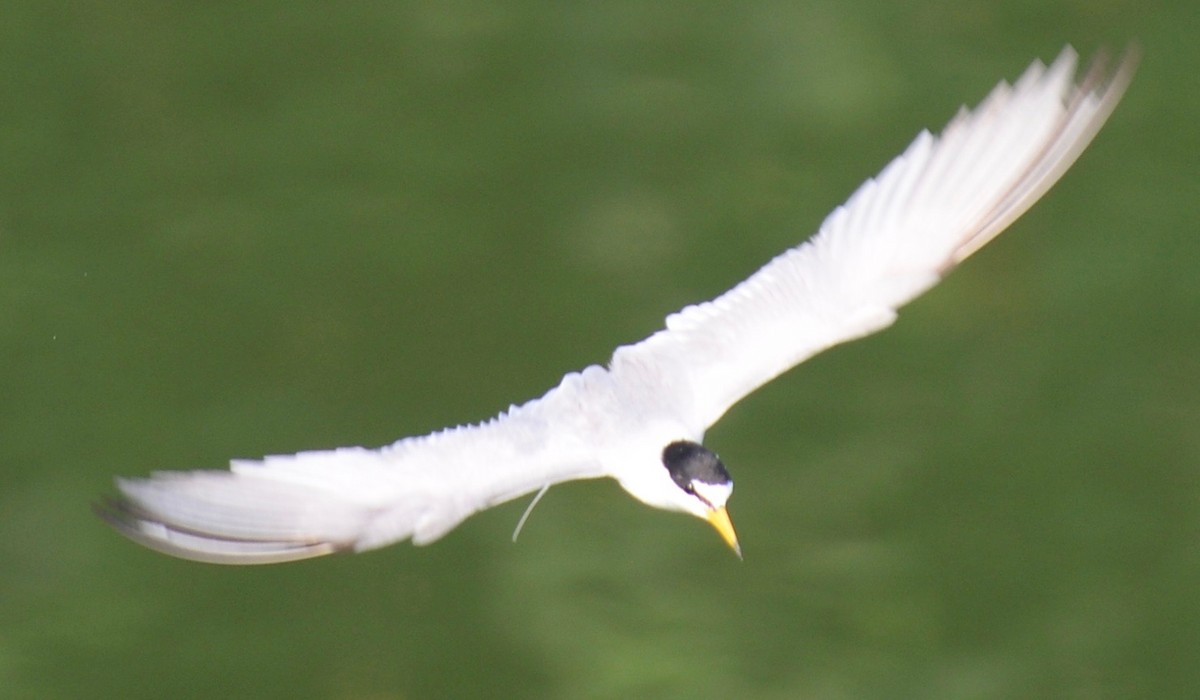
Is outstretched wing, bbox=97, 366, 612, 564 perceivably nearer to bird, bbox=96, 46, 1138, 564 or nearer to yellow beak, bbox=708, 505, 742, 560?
bird, bbox=96, 46, 1138, 564

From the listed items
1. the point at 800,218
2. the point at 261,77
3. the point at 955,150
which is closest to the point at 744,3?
the point at 800,218

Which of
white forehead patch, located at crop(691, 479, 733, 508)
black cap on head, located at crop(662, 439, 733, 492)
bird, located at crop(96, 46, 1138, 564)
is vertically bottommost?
white forehead patch, located at crop(691, 479, 733, 508)

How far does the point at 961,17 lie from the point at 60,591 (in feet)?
9.53

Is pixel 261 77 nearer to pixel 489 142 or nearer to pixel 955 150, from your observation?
pixel 489 142

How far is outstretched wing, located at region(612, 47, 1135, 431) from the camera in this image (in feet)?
11.5

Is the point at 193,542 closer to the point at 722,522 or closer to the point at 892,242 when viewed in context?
the point at 722,522

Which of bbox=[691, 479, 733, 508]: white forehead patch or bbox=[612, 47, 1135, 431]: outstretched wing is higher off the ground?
bbox=[612, 47, 1135, 431]: outstretched wing

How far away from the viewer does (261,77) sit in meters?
5.05

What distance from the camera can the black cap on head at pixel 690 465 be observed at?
334 centimetres

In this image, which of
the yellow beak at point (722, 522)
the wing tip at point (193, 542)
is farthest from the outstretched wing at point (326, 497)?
the yellow beak at point (722, 522)

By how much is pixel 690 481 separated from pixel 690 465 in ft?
0.10

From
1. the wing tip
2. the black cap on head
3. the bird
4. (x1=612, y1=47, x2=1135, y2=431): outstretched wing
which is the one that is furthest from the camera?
(x1=612, y1=47, x2=1135, y2=431): outstretched wing

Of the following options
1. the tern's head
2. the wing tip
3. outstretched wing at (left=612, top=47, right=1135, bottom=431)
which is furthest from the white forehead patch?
the wing tip

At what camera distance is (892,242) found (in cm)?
359
